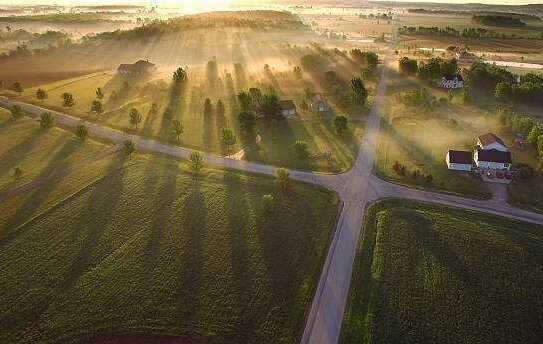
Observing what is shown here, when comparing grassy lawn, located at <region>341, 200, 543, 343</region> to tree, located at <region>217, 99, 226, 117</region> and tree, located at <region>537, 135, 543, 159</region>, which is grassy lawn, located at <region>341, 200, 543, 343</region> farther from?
tree, located at <region>217, 99, 226, 117</region>

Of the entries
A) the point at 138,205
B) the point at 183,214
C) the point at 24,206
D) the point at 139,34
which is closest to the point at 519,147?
the point at 183,214

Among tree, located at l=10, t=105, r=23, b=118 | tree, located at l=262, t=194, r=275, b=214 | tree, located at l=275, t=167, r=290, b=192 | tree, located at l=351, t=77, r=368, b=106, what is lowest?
tree, located at l=262, t=194, r=275, b=214

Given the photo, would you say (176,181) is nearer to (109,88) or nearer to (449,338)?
(449,338)

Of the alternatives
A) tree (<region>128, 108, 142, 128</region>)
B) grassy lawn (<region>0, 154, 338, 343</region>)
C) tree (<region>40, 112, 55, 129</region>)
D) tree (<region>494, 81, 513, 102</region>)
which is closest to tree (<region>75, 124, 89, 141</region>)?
tree (<region>128, 108, 142, 128</region>)

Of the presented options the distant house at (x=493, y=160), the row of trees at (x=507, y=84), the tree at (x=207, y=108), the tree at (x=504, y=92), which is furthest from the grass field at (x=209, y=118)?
the tree at (x=504, y=92)

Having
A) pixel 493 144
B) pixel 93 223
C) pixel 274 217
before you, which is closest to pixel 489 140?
pixel 493 144

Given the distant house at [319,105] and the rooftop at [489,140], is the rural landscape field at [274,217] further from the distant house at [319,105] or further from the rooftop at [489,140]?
the distant house at [319,105]

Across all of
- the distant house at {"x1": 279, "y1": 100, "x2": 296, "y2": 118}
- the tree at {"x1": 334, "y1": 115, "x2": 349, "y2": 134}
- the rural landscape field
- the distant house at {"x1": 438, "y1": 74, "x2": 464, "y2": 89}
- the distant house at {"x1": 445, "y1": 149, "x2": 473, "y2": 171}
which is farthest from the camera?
the distant house at {"x1": 438, "y1": 74, "x2": 464, "y2": 89}
